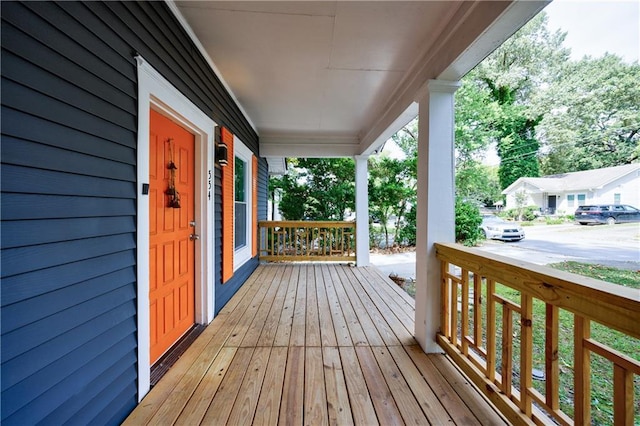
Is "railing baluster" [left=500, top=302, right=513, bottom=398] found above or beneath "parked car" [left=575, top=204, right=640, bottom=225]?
beneath

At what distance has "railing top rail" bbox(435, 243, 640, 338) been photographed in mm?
918

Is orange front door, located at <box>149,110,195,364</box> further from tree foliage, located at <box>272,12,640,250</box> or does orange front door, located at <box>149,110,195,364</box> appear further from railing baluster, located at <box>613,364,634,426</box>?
tree foliage, located at <box>272,12,640,250</box>

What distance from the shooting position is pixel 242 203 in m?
4.26

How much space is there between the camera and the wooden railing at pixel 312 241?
5504mm

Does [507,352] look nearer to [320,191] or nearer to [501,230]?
[501,230]

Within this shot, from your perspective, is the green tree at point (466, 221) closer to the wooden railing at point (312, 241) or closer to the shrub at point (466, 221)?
the shrub at point (466, 221)

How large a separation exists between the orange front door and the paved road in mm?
2383

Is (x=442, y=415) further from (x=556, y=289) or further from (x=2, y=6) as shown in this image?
(x=2, y=6)

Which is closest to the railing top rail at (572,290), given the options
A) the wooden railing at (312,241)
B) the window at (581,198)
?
the window at (581,198)

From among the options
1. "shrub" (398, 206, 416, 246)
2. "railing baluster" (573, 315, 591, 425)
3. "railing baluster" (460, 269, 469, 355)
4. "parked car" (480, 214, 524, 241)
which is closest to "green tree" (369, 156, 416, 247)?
"shrub" (398, 206, 416, 246)

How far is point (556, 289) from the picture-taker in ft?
3.84

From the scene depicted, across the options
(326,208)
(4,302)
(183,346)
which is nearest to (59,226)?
(4,302)

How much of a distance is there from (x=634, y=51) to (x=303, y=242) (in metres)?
5.02

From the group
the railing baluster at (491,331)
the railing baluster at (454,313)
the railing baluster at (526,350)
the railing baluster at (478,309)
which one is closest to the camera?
the railing baluster at (526,350)
